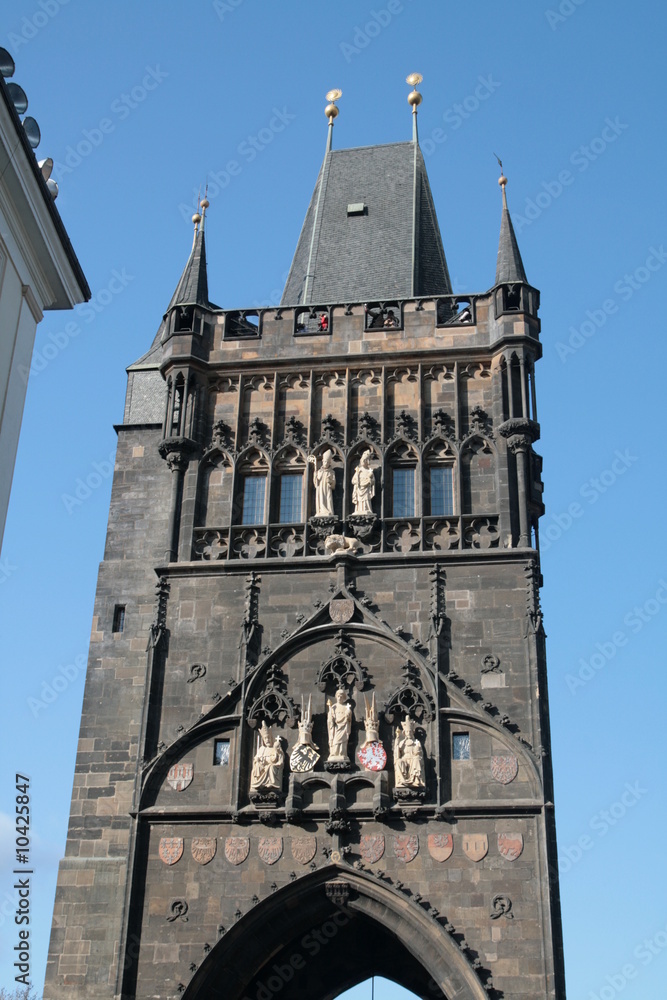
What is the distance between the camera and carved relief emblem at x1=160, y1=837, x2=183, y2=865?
19344mm

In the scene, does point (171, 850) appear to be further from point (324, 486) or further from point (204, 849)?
point (324, 486)

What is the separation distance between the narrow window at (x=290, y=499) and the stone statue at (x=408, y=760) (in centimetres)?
405

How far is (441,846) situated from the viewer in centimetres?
1884

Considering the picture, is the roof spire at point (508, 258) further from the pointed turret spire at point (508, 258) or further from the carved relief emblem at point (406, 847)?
the carved relief emblem at point (406, 847)

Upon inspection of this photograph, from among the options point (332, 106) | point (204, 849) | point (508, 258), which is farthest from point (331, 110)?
point (204, 849)

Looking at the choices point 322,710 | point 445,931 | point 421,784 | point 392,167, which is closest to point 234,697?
point 322,710

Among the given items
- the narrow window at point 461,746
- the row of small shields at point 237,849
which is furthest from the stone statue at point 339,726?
the narrow window at point 461,746

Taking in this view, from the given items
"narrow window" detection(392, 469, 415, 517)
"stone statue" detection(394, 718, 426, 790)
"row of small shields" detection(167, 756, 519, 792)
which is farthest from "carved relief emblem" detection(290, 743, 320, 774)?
"narrow window" detection(392, 469, 415, 517)

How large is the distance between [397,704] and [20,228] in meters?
9.96

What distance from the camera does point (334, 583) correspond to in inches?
828

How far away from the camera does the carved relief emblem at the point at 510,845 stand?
1873 cm

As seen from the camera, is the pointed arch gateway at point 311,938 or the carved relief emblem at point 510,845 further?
the carved relief emblem at point 510,845

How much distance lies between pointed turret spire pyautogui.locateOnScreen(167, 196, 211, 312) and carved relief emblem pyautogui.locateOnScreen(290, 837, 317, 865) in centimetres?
924

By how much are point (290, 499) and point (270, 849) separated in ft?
18.5
